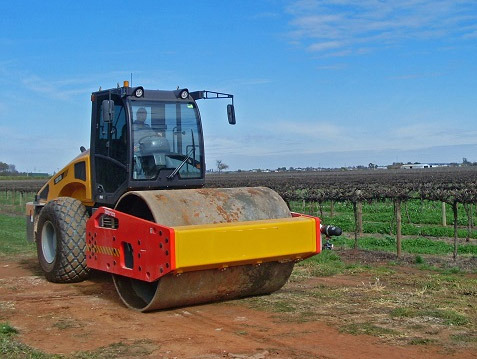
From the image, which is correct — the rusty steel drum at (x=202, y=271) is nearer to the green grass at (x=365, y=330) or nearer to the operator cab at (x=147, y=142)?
the operator cab at (x=147, y=142)

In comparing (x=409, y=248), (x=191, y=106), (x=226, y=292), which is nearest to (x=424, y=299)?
(x=226, y=292)

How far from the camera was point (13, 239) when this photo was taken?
63.8 ft

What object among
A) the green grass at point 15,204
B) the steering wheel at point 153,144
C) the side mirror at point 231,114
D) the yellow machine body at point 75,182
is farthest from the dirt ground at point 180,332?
the green grass at point 15,204

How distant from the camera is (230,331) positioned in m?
7.92

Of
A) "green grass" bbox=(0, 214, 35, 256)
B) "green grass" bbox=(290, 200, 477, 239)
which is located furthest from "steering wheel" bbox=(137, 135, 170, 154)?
"green grass" bbox=(290, 200, 477, 239)

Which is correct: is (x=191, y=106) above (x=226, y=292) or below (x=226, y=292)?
above

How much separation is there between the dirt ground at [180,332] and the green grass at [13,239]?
652 centimetres

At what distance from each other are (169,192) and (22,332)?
2.60 m

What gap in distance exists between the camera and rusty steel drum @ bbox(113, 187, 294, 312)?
8.61 metres

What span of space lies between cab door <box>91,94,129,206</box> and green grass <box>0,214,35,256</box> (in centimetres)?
646

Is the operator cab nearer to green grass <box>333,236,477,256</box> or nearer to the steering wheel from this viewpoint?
the steering wheel

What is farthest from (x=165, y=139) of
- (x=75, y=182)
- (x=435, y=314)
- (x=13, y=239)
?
(x=13, y=239)

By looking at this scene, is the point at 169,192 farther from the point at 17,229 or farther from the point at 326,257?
the point at 17,229

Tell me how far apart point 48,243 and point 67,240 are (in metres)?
1.20
